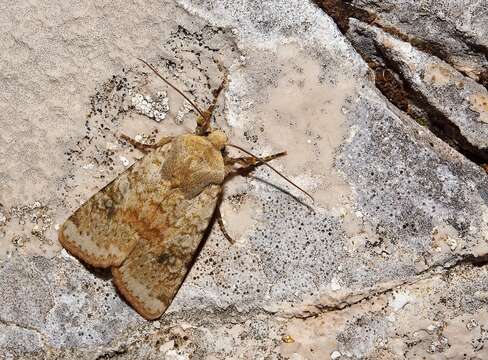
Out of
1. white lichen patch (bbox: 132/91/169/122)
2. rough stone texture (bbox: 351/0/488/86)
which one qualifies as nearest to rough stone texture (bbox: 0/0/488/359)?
white lichen patch (bbox: 132/91/169/122)

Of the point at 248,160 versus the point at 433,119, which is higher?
the point at 433,119

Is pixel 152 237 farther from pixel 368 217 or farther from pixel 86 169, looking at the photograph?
pixel 368 217

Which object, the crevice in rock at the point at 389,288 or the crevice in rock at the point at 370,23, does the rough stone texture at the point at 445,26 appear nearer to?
the crevice in rock at the point at 370,23

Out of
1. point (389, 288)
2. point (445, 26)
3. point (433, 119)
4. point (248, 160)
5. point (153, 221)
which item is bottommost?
point (153, 221)

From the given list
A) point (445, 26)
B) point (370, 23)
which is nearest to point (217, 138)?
point (370, 23)

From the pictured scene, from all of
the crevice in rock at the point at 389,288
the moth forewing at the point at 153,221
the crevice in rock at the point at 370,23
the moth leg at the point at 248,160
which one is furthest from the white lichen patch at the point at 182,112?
the crevice in rock at the point at 389,288

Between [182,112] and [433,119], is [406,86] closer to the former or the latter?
[433,119]

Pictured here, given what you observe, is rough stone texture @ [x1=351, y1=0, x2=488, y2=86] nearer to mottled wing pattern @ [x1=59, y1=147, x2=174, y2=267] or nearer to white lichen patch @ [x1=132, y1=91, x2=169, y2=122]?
white lichen patch @ [x1=132, y1=91, x2=169, y2=122]
